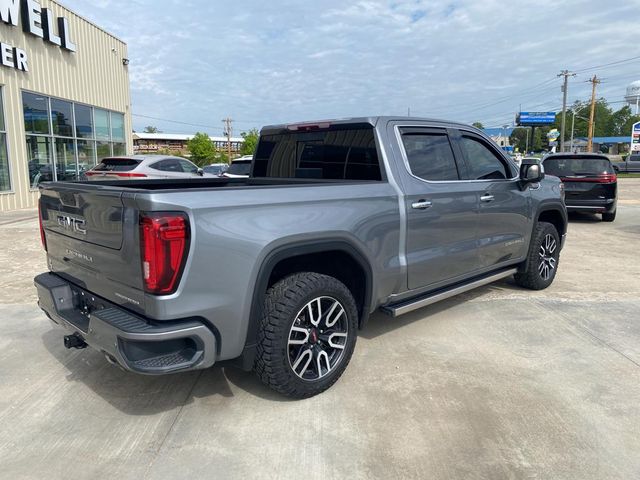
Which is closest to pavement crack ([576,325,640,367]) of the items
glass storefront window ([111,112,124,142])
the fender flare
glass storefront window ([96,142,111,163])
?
the fender flare

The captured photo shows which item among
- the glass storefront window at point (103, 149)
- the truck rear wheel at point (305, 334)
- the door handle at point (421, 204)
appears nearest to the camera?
the truck rear wheel at point (305, 334)

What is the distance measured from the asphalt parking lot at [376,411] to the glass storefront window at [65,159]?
13.3m

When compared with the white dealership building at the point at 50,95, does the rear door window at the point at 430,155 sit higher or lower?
lower

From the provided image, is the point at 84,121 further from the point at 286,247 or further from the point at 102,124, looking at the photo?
the point at 286,247

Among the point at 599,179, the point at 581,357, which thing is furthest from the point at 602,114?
the point at 581,357

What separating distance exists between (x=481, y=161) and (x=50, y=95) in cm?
1523

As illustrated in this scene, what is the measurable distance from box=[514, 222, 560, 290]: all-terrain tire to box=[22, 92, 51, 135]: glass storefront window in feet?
47.8

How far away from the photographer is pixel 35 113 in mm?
15320

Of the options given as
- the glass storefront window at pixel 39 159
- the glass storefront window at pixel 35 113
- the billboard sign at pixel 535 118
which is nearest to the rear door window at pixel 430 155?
the glass storefront window at pixel 35 113

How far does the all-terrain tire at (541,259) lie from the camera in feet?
18.7

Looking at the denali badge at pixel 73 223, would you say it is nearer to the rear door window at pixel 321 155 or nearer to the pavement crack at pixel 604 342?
→ the rear door window at pixel 321 155

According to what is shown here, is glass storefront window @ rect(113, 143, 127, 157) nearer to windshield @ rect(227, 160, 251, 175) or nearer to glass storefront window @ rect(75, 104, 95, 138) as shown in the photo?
glass storefront window @ rect(75, 104, 95, 138)

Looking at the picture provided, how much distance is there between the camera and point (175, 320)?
9.00 feet

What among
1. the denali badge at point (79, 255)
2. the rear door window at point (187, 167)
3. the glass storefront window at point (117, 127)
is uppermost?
the glass storefront window at point (117, 127)
